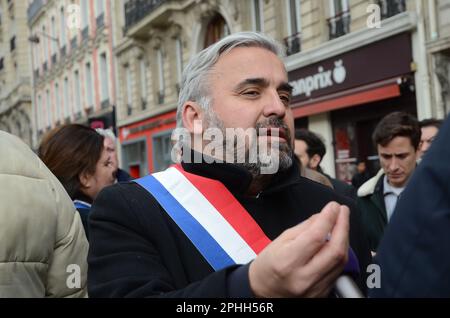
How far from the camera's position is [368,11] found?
948 cm

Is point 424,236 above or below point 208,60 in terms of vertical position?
below

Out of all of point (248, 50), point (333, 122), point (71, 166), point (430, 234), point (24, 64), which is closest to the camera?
point (430, 234)

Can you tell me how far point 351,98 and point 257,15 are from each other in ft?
14.1

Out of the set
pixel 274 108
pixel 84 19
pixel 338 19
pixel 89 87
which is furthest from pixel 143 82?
pixel 274 108

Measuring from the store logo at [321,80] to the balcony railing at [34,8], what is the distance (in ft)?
73.9

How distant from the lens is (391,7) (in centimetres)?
950

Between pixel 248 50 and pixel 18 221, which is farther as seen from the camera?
pixel 248 50

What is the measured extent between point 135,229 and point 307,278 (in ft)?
2.02

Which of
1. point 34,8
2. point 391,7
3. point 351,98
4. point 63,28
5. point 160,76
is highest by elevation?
point 34,8

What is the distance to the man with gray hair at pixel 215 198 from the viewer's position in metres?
1.44

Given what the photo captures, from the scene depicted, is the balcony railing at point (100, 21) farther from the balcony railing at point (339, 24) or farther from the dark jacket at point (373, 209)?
the dark jacket at point (373, 209)

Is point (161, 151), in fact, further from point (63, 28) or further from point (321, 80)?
point (63, 28)
